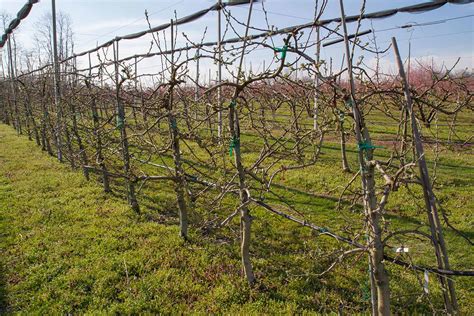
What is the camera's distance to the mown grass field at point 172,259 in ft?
9.77

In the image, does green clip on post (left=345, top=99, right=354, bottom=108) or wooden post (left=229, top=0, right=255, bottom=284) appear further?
wooden post (left=229, top=0, right=255, bottom=284)

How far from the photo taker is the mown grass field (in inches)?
117

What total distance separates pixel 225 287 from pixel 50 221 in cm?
287

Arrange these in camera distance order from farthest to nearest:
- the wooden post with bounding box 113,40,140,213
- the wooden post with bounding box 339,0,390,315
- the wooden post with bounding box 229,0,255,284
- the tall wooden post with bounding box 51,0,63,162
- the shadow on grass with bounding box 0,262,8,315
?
the tall wooden post with bounding box 51,0,63,162 → the wooden post with bounding box 113,40,140,213 → the shadow on grass with bounding box 0,262,8,315 → the wooden post with bounding box 229,0,255,284 → the wooden post with bounding box 339,0,390,315

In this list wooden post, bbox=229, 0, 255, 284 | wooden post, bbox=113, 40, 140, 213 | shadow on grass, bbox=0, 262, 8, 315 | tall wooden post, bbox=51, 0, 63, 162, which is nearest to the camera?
wooden post, bbox=229, 0, 255, 284

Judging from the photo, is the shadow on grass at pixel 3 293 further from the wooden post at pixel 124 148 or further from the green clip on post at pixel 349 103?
the green clip on post at pixel 349 103

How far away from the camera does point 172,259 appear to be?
11.9ft

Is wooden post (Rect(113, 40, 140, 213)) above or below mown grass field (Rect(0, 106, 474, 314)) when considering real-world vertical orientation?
above

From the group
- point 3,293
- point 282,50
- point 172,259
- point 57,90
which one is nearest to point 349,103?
point 282,50

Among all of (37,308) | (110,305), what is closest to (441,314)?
(110,305)

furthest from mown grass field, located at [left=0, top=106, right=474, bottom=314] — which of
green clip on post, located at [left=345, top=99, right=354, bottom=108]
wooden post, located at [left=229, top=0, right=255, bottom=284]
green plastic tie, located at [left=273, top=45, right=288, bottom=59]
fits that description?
green plastic tie, located at [left=273, top=45, right=288, bottom=59]

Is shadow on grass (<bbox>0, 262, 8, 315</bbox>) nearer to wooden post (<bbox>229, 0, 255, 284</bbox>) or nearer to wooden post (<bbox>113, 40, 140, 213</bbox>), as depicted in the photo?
wooden post (<bbox>113, 40, 140, 213</bbox>)

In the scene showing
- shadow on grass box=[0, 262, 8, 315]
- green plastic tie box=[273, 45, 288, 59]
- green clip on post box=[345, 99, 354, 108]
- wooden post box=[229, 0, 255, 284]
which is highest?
green plastic tie box=[273, 45, 288, 59]

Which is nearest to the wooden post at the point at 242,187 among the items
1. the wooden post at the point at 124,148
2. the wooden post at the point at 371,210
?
the wooden post at the point at 371,210
